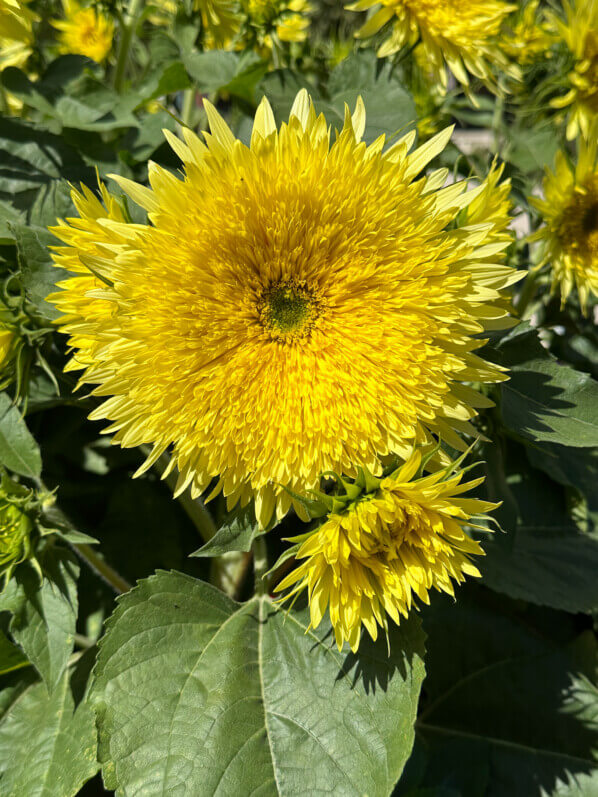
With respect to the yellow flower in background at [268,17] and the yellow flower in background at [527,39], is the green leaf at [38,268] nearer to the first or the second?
the yellow flower in background at [268,17]

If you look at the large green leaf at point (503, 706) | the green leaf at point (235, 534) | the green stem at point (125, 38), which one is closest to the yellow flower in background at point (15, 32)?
the green stem at point (125, 38)

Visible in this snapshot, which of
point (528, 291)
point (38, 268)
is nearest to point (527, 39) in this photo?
point (528, 291)

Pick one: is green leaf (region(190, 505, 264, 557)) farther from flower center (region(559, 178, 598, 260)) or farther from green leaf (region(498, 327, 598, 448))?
flower center (region(559, 178, 598, 260))

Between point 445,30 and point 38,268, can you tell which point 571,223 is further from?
point 38,268

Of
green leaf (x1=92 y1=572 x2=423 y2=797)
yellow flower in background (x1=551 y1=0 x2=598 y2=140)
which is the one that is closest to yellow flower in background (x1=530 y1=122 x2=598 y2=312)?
yellow flower in background (x1=551 y1=0 x2=598 y2=140)

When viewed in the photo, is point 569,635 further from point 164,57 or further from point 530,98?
point 164,57

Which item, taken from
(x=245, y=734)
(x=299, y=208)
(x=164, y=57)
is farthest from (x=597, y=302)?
(x=245, y=734)
